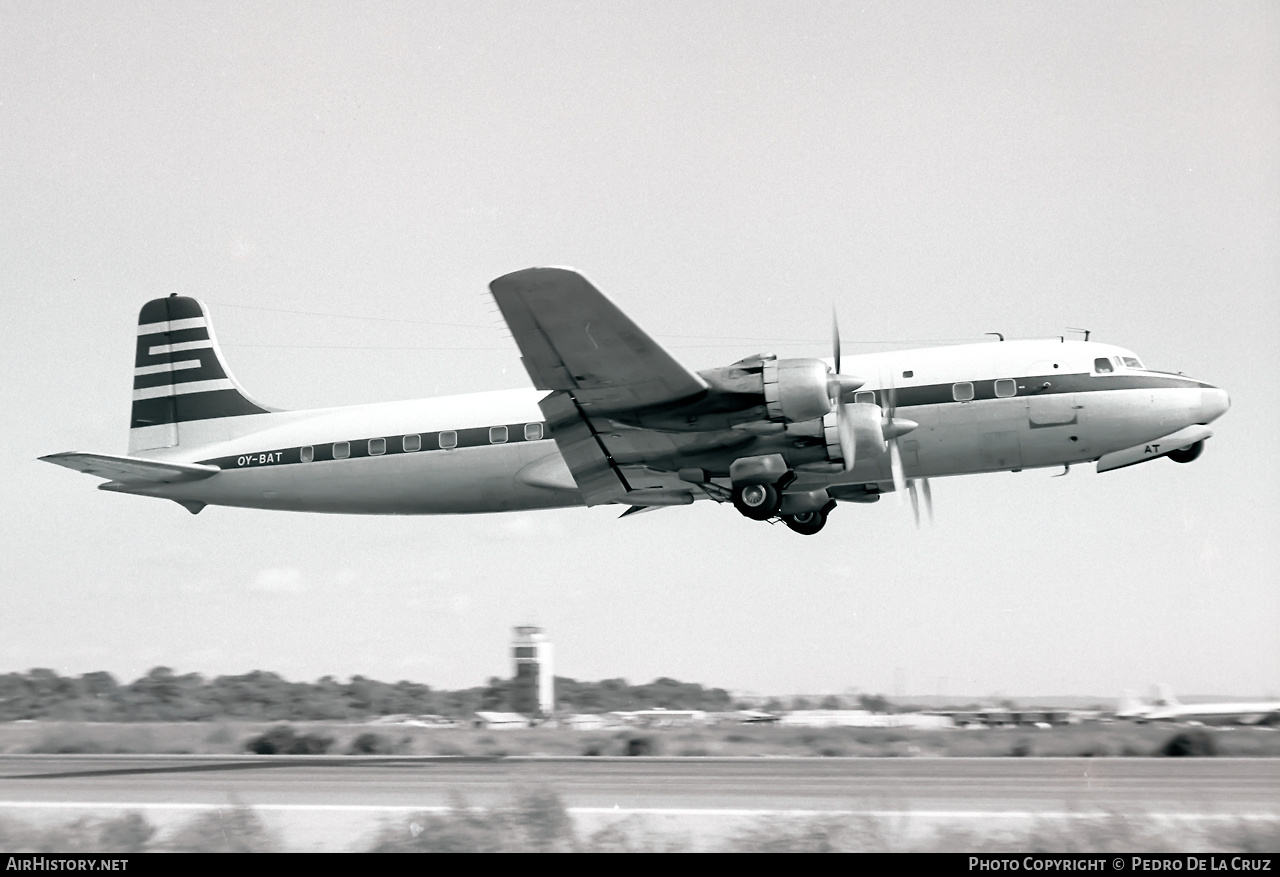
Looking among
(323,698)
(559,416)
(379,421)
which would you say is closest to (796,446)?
(559,416)

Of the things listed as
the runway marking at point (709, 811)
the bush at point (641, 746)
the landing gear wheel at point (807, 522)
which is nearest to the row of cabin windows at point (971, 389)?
the landing gear wheel at point (807, 522)

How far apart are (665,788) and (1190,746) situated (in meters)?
11.4

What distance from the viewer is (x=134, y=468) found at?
73.3 ft

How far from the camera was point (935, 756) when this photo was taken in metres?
23.0

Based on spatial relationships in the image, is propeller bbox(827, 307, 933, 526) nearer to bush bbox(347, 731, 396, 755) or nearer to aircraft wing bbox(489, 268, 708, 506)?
aircraft wing bbox(489, 268, 708, 506)

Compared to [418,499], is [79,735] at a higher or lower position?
lower

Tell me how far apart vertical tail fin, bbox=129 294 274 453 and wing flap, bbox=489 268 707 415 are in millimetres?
8298

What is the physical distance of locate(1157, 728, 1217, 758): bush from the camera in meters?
22.6

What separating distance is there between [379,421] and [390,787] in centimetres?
659

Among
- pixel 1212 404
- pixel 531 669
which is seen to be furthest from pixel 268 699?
pixel 1212 404

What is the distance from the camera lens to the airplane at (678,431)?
1820 centimetres

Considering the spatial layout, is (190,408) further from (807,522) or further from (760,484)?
(807,522)
